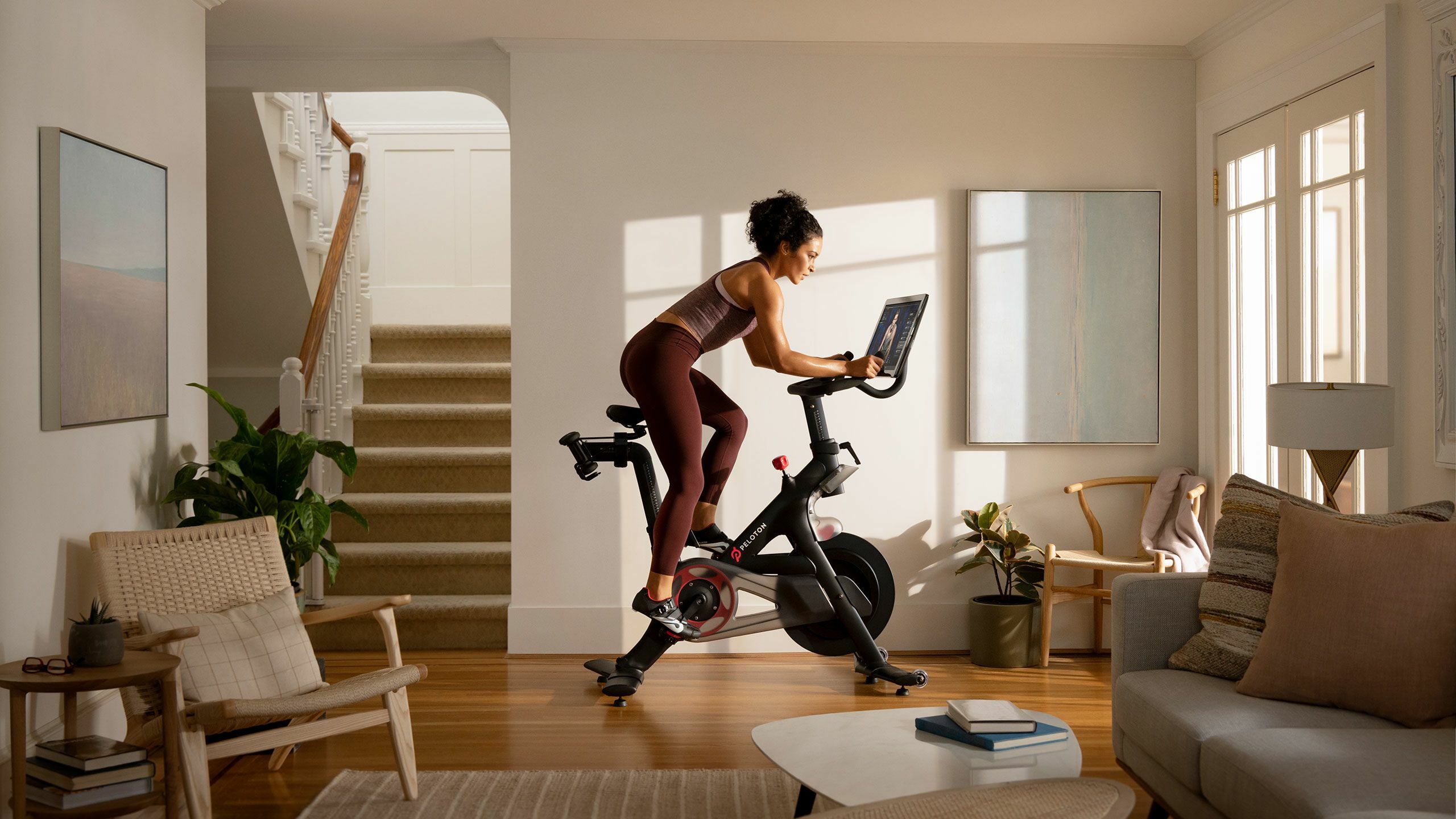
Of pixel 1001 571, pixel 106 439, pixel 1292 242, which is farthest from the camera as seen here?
pixel 1001 571

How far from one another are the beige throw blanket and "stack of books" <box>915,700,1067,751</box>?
2.09m

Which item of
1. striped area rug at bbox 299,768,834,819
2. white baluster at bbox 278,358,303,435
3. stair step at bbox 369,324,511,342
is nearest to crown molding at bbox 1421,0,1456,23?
striped area rug at bbox 299,768,834,819

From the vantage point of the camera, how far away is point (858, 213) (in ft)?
15.2

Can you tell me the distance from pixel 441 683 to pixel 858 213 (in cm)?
264

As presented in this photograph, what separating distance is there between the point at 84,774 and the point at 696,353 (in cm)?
213

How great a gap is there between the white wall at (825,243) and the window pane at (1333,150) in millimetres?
A: 974

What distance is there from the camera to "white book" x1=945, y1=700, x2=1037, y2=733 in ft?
7.52

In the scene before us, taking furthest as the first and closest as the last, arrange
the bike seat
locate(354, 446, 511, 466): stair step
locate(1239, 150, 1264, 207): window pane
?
locate(354, 446, 511, 466): stair step, locate(1239, 150, 1264, 207): window pane, the bike seat

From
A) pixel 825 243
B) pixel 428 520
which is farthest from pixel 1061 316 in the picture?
pixel 428 520

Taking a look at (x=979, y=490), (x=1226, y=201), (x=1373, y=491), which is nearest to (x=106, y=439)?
(x=979, y=490)

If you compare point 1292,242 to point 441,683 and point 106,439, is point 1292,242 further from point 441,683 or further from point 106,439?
point 106,439

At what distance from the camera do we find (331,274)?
5305 millimetres

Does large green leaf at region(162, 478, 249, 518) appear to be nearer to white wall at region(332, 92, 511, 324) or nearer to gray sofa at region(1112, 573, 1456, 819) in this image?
gray sofa at region(1112, 573, 1456, 819)

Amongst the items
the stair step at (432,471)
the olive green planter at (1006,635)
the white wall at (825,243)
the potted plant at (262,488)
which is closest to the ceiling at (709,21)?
the white wall at (825,243)
